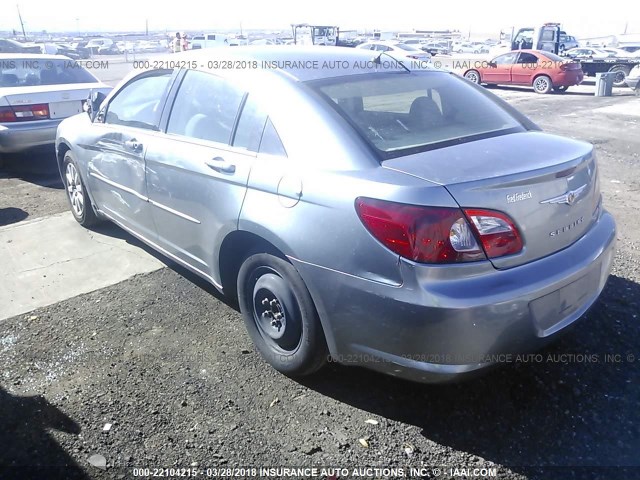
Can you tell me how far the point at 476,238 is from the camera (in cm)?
235

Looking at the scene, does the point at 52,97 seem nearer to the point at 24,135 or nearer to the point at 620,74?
the point at 24,135

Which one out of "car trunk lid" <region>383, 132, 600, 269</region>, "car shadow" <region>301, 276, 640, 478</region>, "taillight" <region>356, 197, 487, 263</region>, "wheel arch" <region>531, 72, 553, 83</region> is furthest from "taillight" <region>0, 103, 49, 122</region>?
"wheel arch" <region>531, 72, 553, 83</region>

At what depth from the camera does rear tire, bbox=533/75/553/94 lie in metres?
19.0

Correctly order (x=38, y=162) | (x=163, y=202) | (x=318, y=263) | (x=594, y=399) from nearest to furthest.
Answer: (x=318, y=263) → (x=594, y=399) → (x=163, y=202) → (x=38, y=162)

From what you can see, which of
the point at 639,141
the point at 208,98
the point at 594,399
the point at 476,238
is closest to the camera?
the point at 476,238

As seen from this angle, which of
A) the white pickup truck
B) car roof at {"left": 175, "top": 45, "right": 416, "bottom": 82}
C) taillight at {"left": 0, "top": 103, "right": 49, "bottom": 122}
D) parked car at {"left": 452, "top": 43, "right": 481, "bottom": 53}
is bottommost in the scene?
parked car at {"left": 452, "top": 43, "right": 481, "bottom": 53}

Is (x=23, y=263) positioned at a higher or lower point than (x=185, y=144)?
lower

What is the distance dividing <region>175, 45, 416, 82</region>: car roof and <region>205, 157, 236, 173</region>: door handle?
0.60 meters

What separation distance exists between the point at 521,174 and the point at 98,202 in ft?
12.1

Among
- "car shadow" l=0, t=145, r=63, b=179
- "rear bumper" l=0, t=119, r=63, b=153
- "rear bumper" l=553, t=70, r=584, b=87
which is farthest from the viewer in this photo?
"rear bumper" l=553, t=70, r=584, b=87

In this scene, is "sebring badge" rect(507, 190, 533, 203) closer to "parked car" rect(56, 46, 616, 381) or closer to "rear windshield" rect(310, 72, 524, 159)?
"parked car" rect(56, 46, 616, 381)

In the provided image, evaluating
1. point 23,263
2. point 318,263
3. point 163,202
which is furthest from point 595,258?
point 23,263

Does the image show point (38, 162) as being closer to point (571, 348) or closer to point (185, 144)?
point (185, 144)

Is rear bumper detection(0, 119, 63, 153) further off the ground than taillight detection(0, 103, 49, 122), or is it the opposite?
taillight detection(0, 103, 49, 122)
